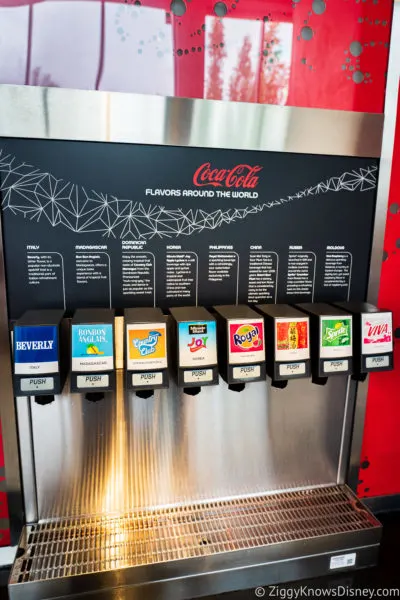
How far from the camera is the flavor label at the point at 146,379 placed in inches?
37.8

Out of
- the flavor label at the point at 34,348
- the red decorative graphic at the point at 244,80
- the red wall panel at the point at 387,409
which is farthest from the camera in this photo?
the red wall panel at the point at 387,409

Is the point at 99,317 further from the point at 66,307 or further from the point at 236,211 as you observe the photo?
the point at 236,211

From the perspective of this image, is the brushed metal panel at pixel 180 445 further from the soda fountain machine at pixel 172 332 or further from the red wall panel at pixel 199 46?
the red wall panel at pixel 199 46

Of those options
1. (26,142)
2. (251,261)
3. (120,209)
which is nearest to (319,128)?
(251,261)

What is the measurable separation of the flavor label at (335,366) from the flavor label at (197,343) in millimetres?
309

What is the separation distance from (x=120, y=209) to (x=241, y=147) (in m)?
0.35

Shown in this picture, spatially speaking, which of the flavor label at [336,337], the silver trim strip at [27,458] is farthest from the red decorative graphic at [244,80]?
the silver trim strip at [27,458]

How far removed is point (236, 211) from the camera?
44.2 inches

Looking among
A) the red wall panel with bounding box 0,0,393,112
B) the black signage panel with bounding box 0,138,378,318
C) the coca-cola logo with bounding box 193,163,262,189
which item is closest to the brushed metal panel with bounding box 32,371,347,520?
the black signage panel with bounding box 0,138,378,318

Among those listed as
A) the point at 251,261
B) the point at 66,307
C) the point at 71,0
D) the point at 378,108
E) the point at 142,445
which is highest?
the point at 71,0

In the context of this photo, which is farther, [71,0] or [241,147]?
[241,147]

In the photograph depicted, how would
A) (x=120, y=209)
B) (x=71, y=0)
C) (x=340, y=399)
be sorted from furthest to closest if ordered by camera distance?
1. (x=340, y=399)
2. (x=120, y=209)
3. (x=71, y=0)

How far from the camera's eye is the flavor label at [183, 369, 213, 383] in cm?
99

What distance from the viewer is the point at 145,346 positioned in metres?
0.96
